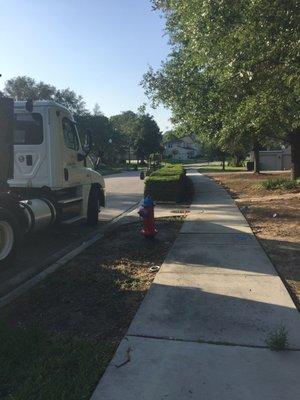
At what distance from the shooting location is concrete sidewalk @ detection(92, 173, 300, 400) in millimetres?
3604

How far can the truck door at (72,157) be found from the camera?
32.6 feet

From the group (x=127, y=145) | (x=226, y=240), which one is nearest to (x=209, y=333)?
(x=226, y=240)

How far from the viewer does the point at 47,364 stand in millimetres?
3953

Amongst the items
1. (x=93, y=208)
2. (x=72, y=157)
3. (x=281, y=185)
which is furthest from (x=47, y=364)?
(x=281, y=185)

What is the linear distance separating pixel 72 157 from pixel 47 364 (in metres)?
6.73

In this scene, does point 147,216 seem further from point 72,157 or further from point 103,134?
point 103,134

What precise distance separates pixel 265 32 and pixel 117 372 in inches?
269

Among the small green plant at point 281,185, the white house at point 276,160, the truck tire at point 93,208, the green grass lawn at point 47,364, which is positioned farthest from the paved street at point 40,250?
the white house at point 276,160

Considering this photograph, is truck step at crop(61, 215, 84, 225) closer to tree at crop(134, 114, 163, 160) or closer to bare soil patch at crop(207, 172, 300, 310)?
bare soil patch at crop(207, 172, 300, 310)

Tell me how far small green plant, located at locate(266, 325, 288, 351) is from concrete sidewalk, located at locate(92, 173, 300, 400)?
6cm

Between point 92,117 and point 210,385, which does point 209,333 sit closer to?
point 210,385

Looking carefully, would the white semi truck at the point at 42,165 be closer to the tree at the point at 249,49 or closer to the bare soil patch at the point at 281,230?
the tree at the point at 249,49

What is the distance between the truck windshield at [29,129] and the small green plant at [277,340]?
6.38 meters

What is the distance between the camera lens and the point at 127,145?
335 feet
